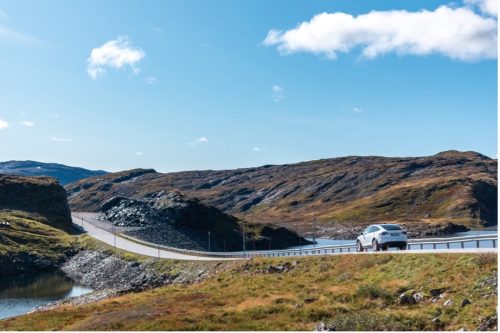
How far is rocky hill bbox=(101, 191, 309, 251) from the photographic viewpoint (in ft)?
462

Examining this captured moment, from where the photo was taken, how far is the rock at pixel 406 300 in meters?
28.0

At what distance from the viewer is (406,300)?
28.2 m

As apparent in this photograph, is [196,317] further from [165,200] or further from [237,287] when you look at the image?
[165,200]

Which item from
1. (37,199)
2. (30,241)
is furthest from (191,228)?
(37,199)

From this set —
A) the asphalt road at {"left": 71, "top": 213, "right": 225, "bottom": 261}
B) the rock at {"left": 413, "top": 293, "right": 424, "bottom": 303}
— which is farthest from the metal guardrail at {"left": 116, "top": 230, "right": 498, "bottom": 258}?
the rock at {"left": 413, "top": 293, "right": 424, "bottom": 303}

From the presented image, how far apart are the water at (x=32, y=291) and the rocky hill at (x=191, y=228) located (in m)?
36.8

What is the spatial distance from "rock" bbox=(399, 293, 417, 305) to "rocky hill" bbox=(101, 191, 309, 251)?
107501mm

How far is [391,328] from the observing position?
23859mm

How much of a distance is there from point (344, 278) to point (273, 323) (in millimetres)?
11145

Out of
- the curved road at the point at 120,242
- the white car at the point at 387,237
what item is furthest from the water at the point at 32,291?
the white car at the point at 387,237

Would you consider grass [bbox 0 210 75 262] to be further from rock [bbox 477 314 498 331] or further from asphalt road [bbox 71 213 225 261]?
rock [bbox 477 314 498 331]

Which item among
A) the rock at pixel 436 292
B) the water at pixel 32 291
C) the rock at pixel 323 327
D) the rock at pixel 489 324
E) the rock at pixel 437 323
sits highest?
the rock at pixel 436 292

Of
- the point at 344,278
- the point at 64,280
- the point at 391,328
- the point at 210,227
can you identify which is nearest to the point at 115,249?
the point at 64,280

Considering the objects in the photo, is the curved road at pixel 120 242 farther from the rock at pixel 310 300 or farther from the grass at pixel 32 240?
the rock at pixel 310 300
